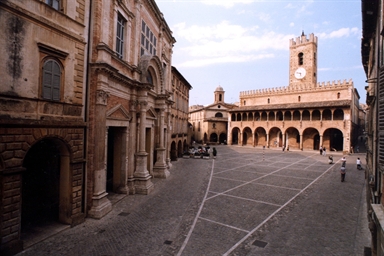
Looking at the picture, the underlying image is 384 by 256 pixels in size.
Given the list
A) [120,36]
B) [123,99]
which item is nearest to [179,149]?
[123,99]

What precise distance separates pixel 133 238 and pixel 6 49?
6.92 meters

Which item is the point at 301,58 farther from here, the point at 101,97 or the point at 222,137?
the point at 101,97

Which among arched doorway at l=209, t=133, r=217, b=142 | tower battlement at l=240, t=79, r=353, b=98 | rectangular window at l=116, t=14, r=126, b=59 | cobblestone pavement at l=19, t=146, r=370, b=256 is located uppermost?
tower battlement at l=240, t=79, r=353, b=98

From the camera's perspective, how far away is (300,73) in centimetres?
5109

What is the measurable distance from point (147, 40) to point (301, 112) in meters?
36.4

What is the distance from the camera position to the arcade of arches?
134 ft

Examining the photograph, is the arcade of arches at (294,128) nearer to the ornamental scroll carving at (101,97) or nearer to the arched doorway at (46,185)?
the ornamental scroll carving at (101,97)

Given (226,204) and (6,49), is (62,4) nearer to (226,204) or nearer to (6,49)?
(6,49)

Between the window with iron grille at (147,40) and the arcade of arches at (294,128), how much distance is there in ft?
113

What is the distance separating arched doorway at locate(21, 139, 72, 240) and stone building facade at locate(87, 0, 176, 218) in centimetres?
99

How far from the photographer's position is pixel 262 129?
169 feet

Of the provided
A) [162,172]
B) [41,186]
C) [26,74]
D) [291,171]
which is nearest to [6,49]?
[26,74]

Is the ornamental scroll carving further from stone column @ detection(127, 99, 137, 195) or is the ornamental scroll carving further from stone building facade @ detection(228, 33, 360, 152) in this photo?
stone building facade @ detection(228, 33, 360, 152)

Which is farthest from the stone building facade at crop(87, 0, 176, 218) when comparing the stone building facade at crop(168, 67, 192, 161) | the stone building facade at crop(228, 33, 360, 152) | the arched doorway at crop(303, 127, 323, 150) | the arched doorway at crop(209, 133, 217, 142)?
the arched doorway at crop(209, 133, 217, 142)
